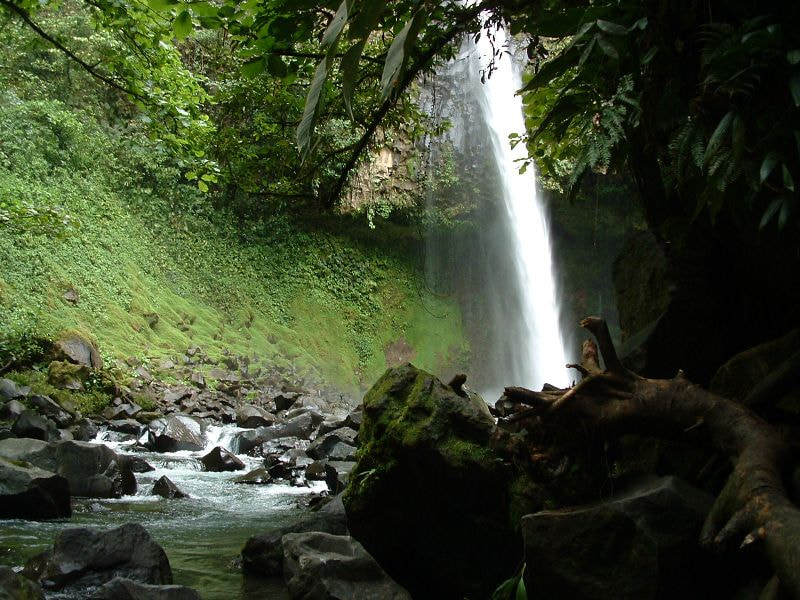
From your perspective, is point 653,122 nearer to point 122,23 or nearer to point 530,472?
point 530,472

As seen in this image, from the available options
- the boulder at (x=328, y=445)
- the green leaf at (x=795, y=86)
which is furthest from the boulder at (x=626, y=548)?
the boulder at (x=328, y=445)

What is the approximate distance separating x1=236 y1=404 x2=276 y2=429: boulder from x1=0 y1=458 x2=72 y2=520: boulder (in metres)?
6.34

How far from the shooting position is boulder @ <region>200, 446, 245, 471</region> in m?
9.16

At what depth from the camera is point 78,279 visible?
1498 cm

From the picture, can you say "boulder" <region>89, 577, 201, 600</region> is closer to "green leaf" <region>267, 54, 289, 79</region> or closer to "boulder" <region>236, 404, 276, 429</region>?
"green leaf" <region>267, 54, 289, 79</region>

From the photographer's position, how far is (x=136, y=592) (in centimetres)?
345

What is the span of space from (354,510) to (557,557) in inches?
63.5

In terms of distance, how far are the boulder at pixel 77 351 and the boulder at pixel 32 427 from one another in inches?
127

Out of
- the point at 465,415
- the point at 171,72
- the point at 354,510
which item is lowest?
the point at 354,510

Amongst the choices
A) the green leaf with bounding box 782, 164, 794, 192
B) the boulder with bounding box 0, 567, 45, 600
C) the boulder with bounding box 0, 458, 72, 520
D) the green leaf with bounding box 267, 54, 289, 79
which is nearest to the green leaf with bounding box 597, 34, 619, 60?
the green leaf with bounding box 782, 164, 794, 192

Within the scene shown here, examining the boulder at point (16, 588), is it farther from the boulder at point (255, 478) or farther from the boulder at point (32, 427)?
the boulder at point (32, 427)

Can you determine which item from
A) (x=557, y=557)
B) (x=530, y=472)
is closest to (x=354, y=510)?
(x=530, y=472)

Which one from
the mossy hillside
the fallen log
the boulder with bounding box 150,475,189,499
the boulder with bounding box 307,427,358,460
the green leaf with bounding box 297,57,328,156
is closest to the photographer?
the green leaf with bounding box 297,57,328,156

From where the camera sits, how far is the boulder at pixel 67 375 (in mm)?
11094
